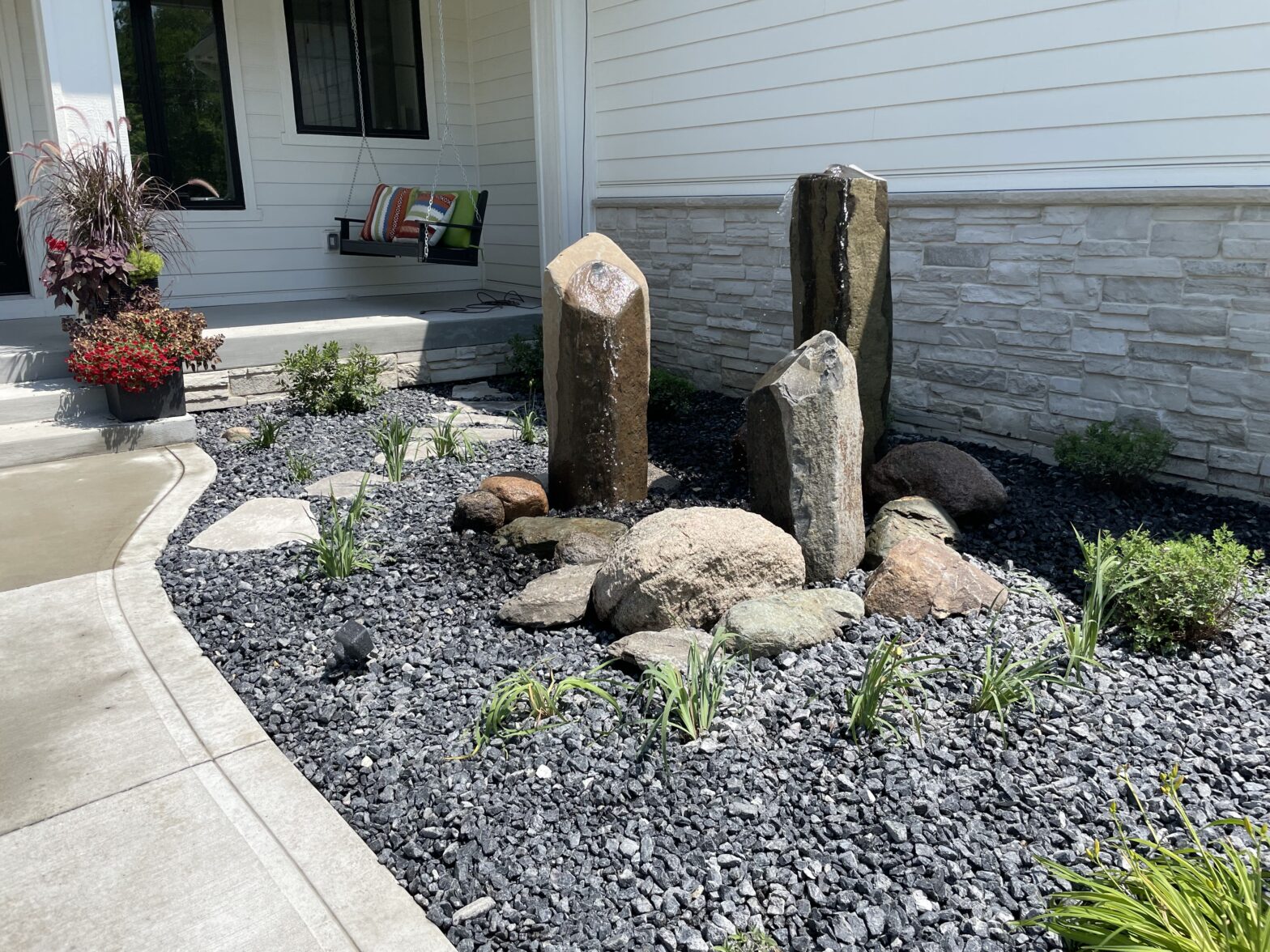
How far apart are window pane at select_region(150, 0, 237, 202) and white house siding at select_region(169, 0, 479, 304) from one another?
0.50 feet

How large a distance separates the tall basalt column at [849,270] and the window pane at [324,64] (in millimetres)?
5429

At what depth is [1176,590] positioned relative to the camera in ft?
9.49

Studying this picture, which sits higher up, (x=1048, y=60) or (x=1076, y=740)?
(x=1048, y=60)

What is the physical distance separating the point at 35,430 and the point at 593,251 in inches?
130

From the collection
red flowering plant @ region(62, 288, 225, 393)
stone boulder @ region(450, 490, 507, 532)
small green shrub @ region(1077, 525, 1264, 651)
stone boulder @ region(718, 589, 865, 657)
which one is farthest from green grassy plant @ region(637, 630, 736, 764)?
red flowering plant @ region(62, 288, 225, 393)

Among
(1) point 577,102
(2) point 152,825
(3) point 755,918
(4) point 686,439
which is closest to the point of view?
(3) point 755,918

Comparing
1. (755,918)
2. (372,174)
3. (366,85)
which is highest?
(366,85)

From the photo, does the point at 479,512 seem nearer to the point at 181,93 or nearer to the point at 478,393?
the point at 478,393

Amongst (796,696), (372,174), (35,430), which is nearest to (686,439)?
(796,696)

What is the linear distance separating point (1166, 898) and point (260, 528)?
3.51 metres

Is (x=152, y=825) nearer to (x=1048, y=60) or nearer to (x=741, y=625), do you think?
(x=741, y=625)

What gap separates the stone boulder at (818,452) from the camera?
346 centimetres

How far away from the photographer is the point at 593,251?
4238mm

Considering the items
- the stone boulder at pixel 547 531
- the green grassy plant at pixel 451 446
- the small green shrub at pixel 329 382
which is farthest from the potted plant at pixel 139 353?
the stone boulder at pixel 547 531
